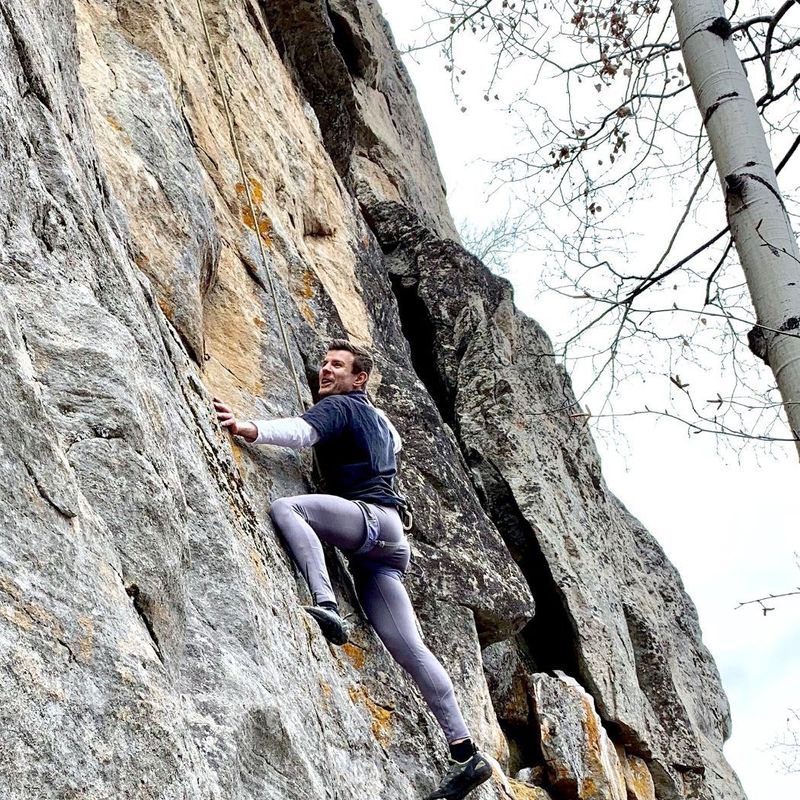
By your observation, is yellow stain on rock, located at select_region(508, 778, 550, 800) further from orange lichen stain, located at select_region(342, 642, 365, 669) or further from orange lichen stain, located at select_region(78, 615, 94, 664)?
orange lichen stain, located at select_region(78, 615, 94, 664)

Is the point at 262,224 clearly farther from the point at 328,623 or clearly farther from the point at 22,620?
the point at 22,620

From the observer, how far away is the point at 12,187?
4.16m

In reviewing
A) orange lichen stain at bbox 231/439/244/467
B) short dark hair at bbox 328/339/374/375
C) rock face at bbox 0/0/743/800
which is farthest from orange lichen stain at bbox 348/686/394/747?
short dark hair at bbox 328/339/374/375

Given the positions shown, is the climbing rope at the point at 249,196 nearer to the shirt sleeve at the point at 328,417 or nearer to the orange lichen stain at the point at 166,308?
the shirt sleeve at the point at 328,417

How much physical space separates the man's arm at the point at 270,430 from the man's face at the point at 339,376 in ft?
2.19

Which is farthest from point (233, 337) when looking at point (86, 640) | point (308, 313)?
point (86, 640)

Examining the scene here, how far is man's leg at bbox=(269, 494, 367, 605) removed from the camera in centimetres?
571

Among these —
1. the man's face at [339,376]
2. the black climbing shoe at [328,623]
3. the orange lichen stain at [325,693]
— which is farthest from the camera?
the man's face at [339,376]

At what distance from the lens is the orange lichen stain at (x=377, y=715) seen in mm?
5844

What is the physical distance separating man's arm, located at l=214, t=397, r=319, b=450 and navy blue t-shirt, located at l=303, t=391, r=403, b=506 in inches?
4.8

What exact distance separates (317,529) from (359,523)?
276 millimetres

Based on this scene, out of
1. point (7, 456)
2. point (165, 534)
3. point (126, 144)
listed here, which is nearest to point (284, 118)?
point (126, 144)

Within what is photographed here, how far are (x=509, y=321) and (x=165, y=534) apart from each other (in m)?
9.82

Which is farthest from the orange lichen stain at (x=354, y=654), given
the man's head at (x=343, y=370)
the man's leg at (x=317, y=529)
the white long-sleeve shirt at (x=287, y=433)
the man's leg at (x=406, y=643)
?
the man's head at (x=343, y=370)
